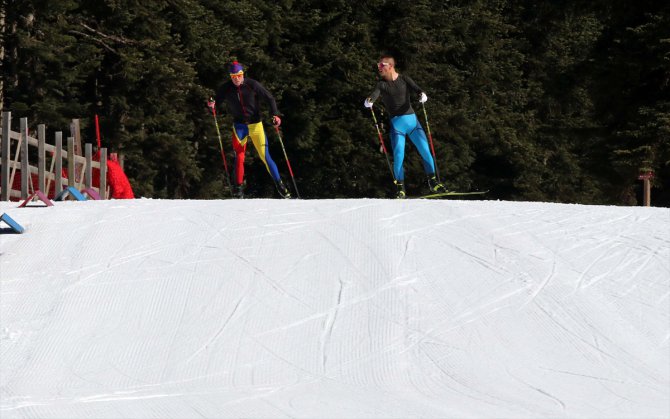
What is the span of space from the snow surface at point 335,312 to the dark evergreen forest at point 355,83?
50.8ft

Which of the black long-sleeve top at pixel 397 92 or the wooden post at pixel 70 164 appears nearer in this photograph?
the black long-sleeve top at pixel 397 92

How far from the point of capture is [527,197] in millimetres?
50438

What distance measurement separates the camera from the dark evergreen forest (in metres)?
29.4

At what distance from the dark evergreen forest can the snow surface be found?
50.8 feet

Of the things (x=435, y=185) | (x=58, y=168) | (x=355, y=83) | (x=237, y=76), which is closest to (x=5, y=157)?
(x=58, y=168)

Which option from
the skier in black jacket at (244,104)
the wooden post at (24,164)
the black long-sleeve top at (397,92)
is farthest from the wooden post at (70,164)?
the black long-sleeve top at (397,92)

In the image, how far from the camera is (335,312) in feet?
35.9

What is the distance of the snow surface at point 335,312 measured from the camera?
9.20 meters

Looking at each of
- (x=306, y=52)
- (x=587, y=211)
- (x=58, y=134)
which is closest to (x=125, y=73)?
(x=306, y=52)

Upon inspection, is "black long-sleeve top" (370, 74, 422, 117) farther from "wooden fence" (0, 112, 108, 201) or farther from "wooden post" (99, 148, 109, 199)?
"wooden post" (99, 148, 109, 199)

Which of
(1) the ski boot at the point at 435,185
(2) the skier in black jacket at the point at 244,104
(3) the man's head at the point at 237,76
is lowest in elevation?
(1) the ski boot at the point at 435,185

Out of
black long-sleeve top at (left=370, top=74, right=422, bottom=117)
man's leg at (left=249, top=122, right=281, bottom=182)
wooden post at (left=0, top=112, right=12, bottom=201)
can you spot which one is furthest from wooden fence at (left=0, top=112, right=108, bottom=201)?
black long-sleeve top at (left=370, top=74, right=422, bottom=117)

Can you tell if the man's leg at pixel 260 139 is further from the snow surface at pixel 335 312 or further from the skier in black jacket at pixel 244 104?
the snow surface at pixel 335 312

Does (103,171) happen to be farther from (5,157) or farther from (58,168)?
(5,157)
